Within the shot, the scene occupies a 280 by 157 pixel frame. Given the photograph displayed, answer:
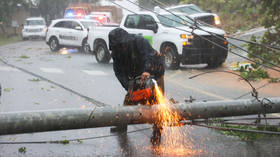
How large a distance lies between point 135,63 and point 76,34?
18.3 meters

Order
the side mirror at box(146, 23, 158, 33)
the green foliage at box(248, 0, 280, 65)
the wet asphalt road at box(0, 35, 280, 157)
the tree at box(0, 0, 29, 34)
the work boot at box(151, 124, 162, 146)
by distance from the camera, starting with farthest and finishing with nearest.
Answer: the tree at box(0, 0, 29, 34), the side mirror at box(146, 23, 158, 33), the green foliage at box(248, 0, 280, 65), the work boot at box(151, 124, 162, 146), the wet asphalt road at box(0, 35, 280, 157)

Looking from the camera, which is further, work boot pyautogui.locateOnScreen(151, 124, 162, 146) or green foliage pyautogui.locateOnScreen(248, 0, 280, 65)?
green foliage pyautogui.locateOnScreen(248, 0, 280, 65)

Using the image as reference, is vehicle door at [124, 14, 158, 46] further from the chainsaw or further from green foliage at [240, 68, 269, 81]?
the chainsaw

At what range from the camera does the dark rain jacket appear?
5.57 m

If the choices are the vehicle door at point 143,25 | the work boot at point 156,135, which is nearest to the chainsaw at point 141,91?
the work boot at point 156,135

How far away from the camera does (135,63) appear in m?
5.80

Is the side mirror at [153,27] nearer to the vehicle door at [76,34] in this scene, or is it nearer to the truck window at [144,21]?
the truck window at [144,21]

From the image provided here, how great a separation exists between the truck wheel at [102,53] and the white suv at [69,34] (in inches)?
189

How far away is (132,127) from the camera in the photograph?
7.11 meters

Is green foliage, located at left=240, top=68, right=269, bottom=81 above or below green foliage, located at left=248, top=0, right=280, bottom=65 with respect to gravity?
below

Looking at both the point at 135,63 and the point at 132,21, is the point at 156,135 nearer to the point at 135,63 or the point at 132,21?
the point at 135,63

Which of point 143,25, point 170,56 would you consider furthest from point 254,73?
point 143,25

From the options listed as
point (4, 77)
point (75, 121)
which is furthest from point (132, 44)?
point (4, 77)

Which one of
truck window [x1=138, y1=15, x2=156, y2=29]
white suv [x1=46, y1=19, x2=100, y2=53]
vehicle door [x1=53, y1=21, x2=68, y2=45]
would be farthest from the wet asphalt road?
vehicle door [x1=53, y1=21, x2=68, y2=45]
